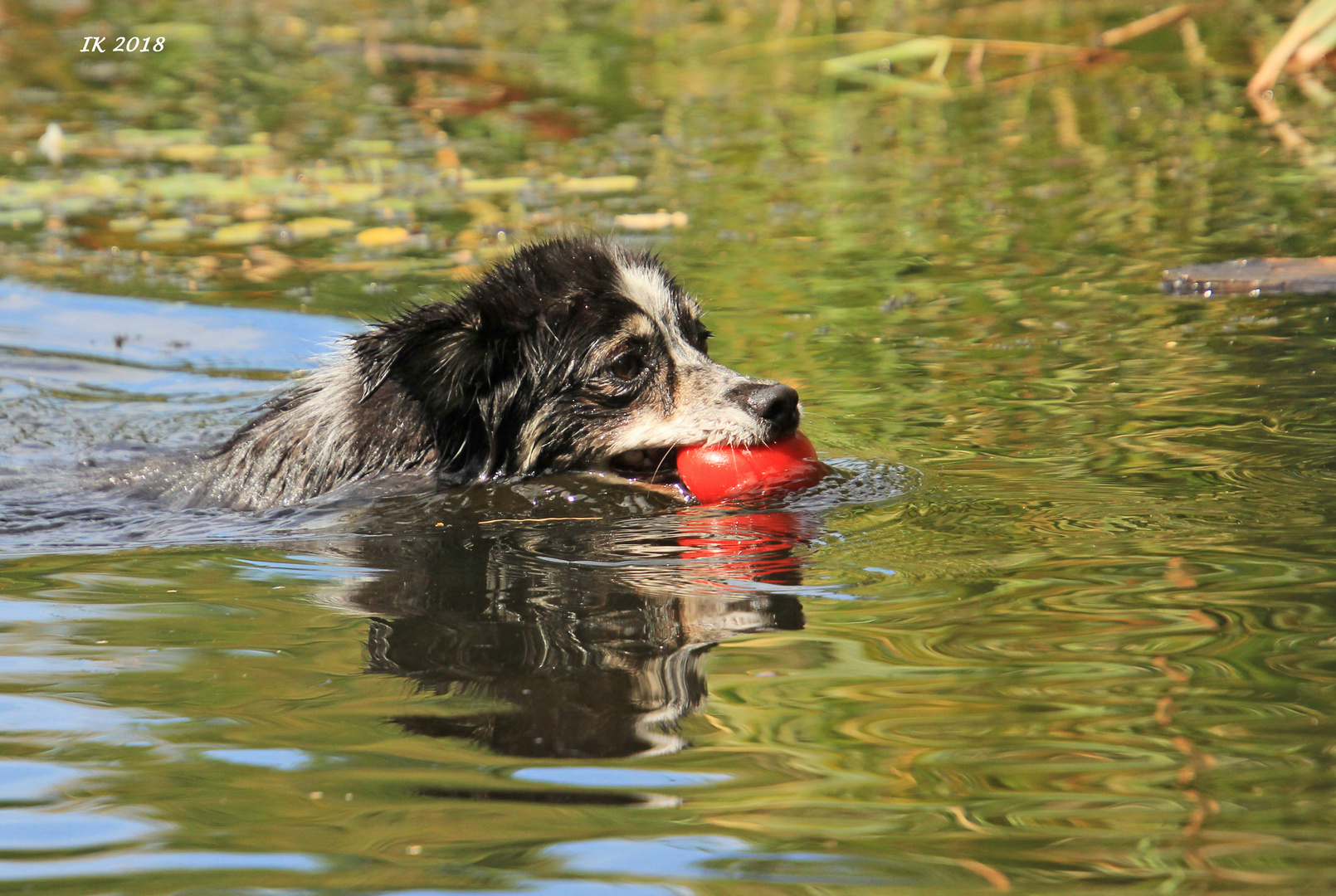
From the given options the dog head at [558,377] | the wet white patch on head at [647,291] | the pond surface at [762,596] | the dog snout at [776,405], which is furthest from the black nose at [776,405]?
the wet white patch on head at [647,291]

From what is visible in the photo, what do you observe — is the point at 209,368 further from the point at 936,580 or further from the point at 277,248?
the point at 936,580

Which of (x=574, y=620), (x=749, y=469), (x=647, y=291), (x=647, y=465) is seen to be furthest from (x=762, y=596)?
(x=647, y=291)

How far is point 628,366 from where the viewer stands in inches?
216

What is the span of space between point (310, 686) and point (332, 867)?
0.91m

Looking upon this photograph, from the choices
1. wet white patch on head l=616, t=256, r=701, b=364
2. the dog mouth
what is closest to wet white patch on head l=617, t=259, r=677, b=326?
wet white patch on head l=616, t=256, r=701, b=364

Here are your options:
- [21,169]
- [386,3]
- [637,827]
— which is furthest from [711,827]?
[386,3]

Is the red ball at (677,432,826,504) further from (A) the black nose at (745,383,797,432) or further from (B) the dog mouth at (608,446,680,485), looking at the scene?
(B) the dog mouth at (608,446,680,485)

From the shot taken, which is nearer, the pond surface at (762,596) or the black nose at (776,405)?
the pond surface at (762,596)

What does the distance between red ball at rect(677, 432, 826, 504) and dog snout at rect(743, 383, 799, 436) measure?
56 mm

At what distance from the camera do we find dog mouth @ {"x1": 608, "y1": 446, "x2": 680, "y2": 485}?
5457 millimetres

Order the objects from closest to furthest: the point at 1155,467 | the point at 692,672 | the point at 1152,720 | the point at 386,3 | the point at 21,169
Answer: the point at 1152,720 → the point at 692,672 → the point at 1155,467 → the point at 21,169 → the point at 386,3

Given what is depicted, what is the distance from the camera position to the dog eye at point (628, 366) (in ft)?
18.0

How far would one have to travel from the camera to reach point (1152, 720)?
299 centimetres

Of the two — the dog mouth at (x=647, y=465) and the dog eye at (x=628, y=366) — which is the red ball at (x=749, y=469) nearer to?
the dog mouth at (x=647, y=465)
